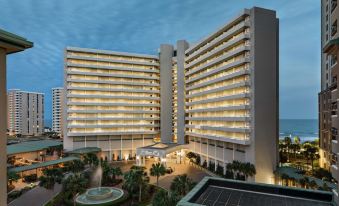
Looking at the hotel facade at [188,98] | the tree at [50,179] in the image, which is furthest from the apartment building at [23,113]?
the tree at [50,179]

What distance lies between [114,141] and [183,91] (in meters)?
29.5

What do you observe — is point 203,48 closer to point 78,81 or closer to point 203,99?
point 203,99

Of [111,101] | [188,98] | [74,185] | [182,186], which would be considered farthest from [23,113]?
[182,186]

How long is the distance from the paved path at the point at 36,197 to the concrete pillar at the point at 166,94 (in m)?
44.1

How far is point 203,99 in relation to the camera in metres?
68.3

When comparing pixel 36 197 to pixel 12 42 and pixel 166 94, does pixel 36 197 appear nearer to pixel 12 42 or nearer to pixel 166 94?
pixel 12 42

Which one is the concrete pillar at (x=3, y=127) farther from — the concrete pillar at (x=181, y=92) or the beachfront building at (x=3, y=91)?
the concrete pillar at (x=181, y=92)

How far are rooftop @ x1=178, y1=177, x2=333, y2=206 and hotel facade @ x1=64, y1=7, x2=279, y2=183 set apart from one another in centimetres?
2628

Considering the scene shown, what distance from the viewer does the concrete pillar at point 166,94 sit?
281ft

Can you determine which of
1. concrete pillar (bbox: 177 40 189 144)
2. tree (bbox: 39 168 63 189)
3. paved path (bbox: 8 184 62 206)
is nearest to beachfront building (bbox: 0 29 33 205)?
paved path (bbox: 8 184 62 206)

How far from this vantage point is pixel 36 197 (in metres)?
41.8

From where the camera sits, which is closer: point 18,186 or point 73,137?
point 18,186

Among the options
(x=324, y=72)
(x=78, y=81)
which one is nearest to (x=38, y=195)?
(x=78, y=81)

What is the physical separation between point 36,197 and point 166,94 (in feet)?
177
